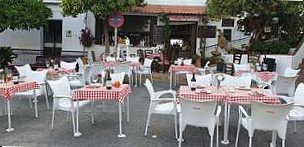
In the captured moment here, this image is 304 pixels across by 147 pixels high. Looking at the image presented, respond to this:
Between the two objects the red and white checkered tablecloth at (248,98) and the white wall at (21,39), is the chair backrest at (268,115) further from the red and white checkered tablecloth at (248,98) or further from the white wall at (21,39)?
the white wall at (21,39)

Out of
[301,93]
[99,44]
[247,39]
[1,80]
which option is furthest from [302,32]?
[1,80]

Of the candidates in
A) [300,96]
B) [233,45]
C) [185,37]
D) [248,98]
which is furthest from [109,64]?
[233,45]

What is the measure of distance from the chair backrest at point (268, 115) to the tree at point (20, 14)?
430 inches

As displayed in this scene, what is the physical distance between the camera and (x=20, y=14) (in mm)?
13133

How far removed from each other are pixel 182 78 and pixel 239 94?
7169 mm

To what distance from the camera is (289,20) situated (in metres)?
16.6

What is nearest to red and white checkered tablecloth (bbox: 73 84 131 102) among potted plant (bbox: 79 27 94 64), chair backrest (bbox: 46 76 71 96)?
chair backrest (bbox: 46 76 71 96)

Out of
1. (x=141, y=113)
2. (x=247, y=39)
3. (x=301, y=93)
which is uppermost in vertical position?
(x=247, y=39)

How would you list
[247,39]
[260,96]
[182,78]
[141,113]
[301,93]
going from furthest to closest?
[247,39] → [182,78] → [141,113] → [301,93] → [260,96]

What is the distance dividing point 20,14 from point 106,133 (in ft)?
29.2

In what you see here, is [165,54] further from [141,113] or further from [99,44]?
[141,113]

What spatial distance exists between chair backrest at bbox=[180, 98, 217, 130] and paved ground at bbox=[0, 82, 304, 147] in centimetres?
69

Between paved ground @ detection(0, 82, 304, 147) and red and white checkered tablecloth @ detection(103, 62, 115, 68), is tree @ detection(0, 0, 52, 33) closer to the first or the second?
red and white checkered tablecloth @ detection(103, 62, 115, 68)

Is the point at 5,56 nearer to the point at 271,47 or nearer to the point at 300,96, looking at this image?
the point at 271,47
